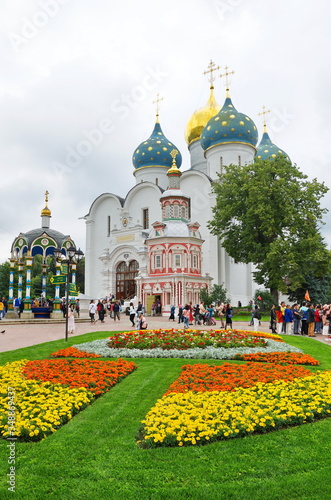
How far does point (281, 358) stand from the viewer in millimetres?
9656

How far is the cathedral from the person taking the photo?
3077cm

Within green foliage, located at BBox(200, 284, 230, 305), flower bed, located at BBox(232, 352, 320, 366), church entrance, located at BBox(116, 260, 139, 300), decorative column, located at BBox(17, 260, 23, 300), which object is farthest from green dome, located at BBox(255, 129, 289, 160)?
flower bed, located at BBox(232, 352, 320, 366)

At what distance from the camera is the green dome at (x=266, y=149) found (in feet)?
142

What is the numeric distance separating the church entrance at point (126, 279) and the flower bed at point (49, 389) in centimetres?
2719

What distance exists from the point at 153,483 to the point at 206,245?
31.7m

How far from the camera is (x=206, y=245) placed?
35125 mm

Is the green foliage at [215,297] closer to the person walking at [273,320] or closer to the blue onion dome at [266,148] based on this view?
the person walking at [273,320]

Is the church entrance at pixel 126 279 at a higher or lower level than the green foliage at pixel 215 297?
higher

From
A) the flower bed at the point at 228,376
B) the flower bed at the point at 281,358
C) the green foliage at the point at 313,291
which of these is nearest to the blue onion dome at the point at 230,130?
the green foliage at the point at 313,291

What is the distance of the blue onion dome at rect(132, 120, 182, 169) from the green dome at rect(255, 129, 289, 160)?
8.66 m

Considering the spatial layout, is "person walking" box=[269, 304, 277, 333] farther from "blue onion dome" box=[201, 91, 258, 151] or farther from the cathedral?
"blue onion dome" box=[201, 91, 258, 151]

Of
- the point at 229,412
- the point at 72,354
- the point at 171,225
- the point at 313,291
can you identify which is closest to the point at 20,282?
the point at 171,225

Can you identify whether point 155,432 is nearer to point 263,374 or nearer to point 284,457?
point 284,457

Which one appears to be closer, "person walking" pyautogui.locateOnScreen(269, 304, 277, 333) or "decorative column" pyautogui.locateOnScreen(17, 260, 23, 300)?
"person walking" pyautogui.locateOnScreen(269, 304, 277, 333)
